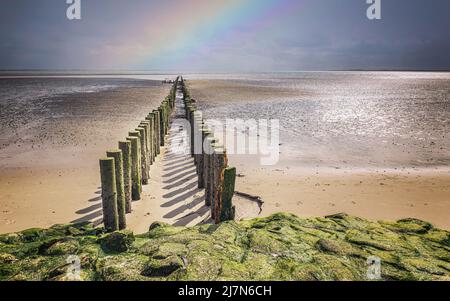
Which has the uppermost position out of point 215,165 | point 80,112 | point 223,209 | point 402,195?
point 80,112

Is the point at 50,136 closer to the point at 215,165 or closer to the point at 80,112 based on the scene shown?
the point at 80,112

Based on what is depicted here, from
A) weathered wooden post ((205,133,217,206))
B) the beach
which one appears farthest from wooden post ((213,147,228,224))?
the beach

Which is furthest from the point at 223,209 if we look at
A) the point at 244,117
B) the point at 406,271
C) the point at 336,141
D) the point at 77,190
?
the point at 244,117

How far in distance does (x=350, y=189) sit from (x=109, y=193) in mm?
6591

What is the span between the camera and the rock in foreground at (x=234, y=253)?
3727 mm

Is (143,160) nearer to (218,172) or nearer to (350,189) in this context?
(218,172)

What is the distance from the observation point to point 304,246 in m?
4.52

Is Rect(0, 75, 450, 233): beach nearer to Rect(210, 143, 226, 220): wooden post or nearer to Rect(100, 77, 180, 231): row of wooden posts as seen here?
Rect(100, 77, 180, 231): row of wooden posts

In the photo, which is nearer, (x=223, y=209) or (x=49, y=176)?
(x=223, y=209)

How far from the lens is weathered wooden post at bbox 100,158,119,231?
17.7 ft

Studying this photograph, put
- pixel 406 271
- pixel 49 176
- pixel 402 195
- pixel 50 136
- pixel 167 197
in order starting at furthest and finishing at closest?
pixel 50 136 < pixel 49 176 < pixel 402 195 < pixel 167 197 < pixel 406 271

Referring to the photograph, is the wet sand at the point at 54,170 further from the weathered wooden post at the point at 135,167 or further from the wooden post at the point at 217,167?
the wooden post at the point at 217,167

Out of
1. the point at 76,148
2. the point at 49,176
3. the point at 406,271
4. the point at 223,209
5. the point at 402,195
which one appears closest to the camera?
the point at 406,271

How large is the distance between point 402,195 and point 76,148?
12073 mm
